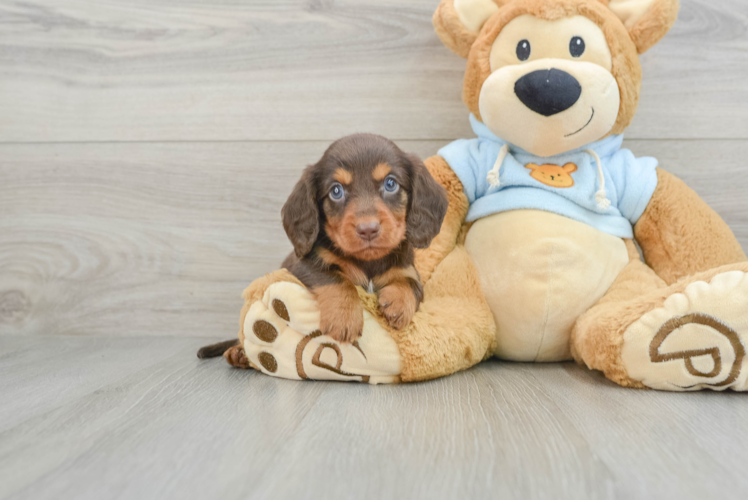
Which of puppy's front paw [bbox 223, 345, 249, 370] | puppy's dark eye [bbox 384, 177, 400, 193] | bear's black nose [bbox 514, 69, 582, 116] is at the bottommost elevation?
puppy's front paw [bbox 223, 345, 249, 370]

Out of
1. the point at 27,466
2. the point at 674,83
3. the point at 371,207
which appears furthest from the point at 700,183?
the point at 27,466

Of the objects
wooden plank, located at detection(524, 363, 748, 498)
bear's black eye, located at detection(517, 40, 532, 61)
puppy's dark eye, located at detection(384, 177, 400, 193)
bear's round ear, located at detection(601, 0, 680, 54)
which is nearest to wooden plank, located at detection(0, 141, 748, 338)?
bear's black eye, located at detection(517, 40, 532, 61)

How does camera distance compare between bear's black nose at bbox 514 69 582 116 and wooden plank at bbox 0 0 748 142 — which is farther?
wooden plank at bbox 0 0 748 142

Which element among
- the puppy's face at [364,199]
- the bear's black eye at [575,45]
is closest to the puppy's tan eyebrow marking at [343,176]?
the puppy's face at [364,199]

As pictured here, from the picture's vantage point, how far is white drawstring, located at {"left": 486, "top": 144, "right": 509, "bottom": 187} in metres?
1.57

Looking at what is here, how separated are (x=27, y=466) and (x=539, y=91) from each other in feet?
4.48

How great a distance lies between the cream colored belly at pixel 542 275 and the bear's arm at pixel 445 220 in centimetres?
12

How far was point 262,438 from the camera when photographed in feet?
3.26

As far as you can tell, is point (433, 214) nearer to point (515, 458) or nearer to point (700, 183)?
point (515, 458)

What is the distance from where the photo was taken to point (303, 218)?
1.35 metres

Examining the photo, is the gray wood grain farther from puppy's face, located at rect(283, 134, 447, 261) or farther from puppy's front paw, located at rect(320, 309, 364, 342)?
puppy's face, located at rect(283, 134, 447, 261)

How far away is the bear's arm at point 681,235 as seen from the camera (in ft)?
5.02

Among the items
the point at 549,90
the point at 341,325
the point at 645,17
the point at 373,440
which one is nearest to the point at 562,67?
the point at 549,90

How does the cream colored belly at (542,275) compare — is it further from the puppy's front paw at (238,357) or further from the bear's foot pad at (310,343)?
the puppy's front paw at (238,357)
